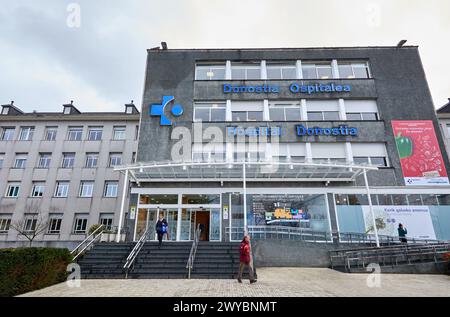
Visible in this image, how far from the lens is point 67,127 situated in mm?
26703

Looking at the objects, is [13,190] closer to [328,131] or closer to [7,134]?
[7,134]

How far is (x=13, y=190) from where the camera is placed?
2458cm

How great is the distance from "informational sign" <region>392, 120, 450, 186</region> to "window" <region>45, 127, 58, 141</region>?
31.4 meters

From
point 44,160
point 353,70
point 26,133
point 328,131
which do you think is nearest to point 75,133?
point 44,160

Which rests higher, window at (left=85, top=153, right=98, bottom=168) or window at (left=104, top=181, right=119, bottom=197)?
window at (left=85, top=153, right=98, bottom=168)

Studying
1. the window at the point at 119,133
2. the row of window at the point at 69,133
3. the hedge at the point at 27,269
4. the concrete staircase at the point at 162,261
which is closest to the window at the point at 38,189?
the row of window at the point at 69,133

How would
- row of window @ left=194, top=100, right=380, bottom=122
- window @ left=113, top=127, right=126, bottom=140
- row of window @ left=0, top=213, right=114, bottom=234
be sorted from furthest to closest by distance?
1. window @ left=113, top=127, right=126, bottom=140
2. row of window @ left=0, top=213, right=114, bottom=234
3. row of window @ left=194, top=100, right=380, bottom=122

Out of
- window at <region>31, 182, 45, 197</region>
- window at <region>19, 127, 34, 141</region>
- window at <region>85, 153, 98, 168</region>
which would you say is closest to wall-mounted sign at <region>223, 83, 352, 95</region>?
window at <region>85, 153, 98, 168</region>

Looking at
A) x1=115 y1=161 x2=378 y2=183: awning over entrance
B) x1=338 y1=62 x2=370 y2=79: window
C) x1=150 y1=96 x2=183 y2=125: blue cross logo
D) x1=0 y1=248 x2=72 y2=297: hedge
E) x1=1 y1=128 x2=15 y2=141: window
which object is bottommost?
x1=0 y1=248 x2=72 y2=297: hedge

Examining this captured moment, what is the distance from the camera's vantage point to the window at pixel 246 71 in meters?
20.9

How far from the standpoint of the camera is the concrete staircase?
971 centimetres

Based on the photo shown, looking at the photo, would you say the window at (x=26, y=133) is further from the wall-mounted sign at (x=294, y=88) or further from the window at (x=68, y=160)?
the wall-mounted sign at (x=294, y=88)

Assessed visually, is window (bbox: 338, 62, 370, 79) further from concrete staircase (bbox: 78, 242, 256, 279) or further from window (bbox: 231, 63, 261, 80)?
concrete staircase (bbox: 78, 242, 256, 279)

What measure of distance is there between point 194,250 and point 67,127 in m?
22.6
